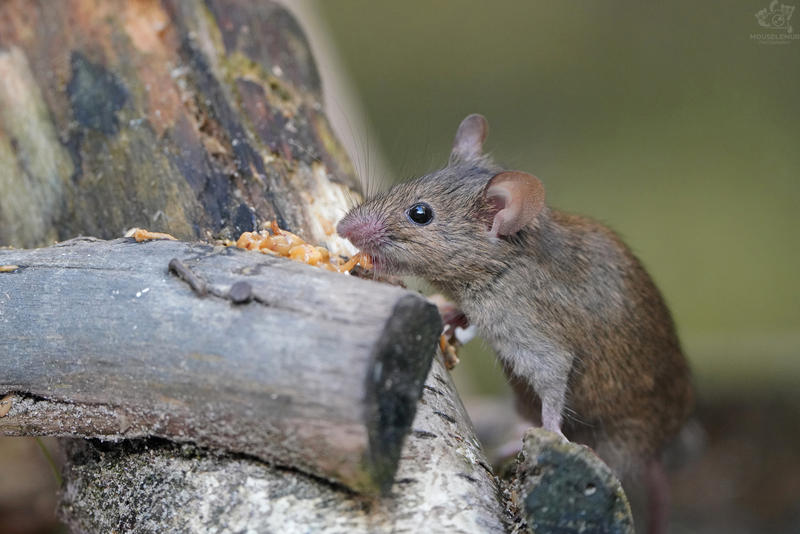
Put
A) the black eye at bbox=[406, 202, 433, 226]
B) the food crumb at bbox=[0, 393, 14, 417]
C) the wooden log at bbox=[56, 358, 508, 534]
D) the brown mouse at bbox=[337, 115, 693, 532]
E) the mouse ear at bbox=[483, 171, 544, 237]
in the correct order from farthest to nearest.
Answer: the black eye at bbox=[406, 202, 433, 226] < the brown mouse at bbox=[337, 115, 693, 532] < the mouse ear at bbox=[483, 171, 544, 237] < the food crumb at bbox=[0, 393, 14, 417] < the wooden log at bbox=[56, 358, 508, 534]

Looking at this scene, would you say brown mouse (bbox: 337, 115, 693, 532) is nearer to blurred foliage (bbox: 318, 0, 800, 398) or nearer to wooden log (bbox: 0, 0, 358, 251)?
wooden log (bbox: 0, 0, 358, 251)

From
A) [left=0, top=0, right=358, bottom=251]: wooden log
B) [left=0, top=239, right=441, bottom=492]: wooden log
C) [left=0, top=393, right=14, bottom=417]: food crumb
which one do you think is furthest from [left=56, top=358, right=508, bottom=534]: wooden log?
[left=0, top=0, right=358, bottom=251]: wooden log

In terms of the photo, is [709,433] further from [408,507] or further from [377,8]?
[377,8]

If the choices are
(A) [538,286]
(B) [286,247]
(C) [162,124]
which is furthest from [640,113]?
(B) [286,247]

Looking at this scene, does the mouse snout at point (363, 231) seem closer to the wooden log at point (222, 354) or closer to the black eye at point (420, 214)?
the black eye at point (420, 214)

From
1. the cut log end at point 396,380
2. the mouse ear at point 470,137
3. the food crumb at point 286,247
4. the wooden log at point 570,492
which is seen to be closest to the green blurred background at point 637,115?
the mouse ear at point 470,137

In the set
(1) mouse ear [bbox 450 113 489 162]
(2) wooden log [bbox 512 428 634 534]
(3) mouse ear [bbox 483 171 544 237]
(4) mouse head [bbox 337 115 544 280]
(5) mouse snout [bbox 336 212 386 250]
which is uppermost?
(1) mouse ear [bbox 450 113 489 162]

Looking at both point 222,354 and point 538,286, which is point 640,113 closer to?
point 538,286
